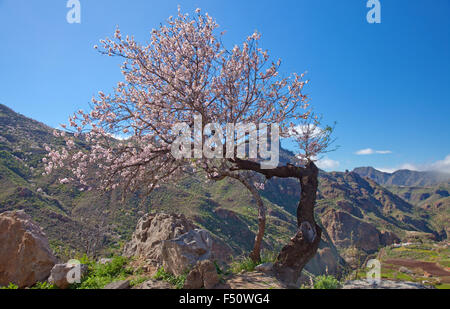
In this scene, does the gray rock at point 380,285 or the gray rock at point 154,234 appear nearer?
the gray rock at point 380,285

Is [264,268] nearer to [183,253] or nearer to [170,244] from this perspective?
[183,253]

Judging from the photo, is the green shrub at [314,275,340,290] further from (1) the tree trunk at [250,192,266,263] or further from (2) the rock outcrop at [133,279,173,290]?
(2) the rock outcrop at [133,279,173,290]

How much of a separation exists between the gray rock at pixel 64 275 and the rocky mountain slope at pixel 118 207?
239 cm

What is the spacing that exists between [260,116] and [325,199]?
122 metres

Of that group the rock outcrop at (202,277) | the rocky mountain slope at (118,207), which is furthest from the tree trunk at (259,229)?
the rock outcrop at (202,277)

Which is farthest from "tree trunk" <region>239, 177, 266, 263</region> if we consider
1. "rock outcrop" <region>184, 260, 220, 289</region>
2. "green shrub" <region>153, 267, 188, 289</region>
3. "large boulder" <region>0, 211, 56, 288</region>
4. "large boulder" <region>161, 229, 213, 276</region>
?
"large boulder" <region>0, 211, 56, 288</region>

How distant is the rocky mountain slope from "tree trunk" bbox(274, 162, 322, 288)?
97 centimetres

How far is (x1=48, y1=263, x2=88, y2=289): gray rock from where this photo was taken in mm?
7457

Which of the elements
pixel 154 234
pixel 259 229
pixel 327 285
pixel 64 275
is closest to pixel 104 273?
pixel 64 275

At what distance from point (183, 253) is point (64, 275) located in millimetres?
3646

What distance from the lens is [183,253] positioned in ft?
23.9

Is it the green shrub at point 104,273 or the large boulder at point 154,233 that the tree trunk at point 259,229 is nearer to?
the large boulder at point 154,233

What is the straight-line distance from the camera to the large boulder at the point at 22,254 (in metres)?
7.96
